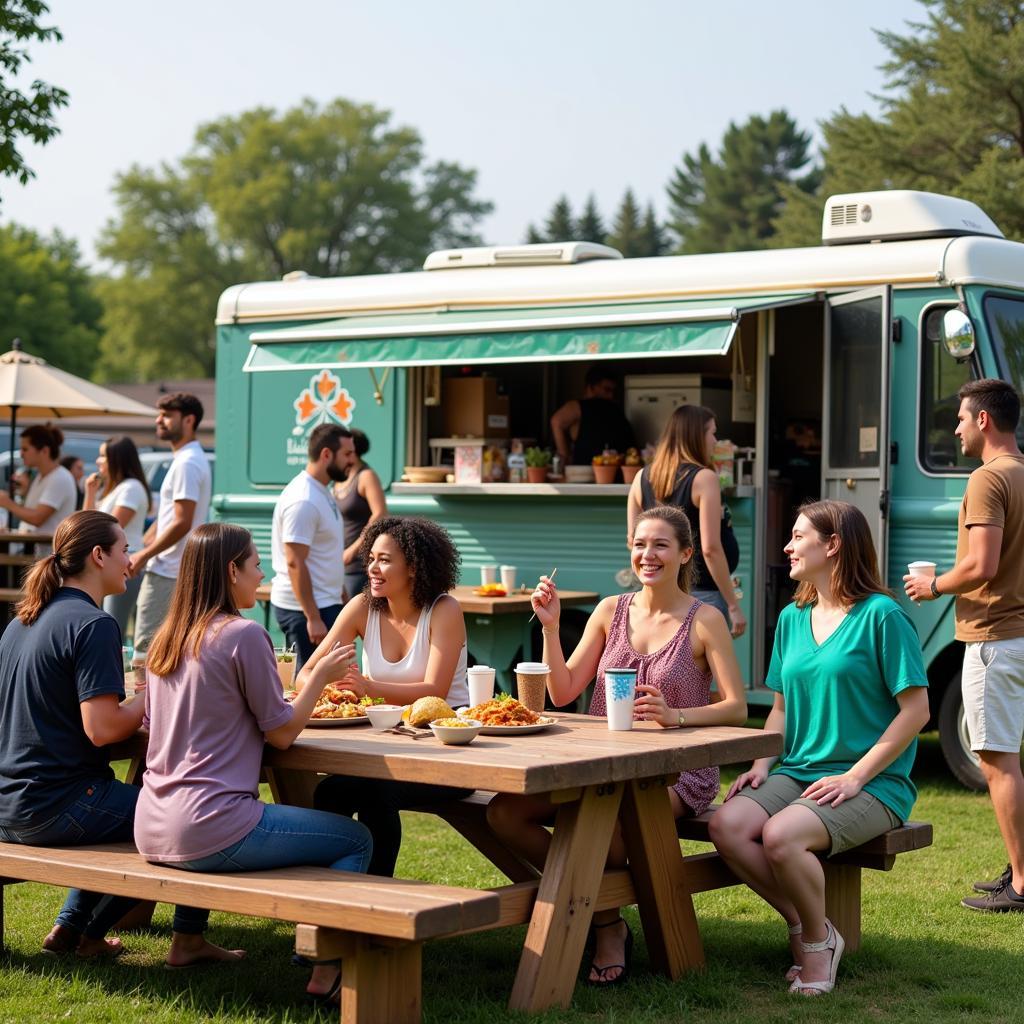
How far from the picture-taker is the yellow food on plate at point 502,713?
15.4 ft

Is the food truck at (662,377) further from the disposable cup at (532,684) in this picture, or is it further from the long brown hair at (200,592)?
the long brown hair at (200,592)

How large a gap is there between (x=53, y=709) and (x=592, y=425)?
5219 mm

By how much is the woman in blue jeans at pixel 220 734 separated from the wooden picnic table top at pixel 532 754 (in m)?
0.16

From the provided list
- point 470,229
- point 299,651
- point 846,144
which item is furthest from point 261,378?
point 470,229

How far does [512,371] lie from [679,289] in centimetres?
203

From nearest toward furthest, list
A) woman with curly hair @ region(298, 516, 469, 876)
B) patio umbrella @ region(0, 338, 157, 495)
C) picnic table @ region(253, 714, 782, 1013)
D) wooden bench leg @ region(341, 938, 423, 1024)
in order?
wooden bench leg @ region(341, 938, 423, 1024) → picnic table @ region(253, 714, 782, 1013) → woman with curly hair @ region(298, 516, 469, 876) → patio umbrella @ region(0, 338, 157, 495)

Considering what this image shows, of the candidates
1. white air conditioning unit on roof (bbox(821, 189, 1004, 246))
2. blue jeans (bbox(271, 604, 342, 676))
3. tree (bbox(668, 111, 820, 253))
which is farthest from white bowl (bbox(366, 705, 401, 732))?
tree (bbox(668, 111, 820, 253))

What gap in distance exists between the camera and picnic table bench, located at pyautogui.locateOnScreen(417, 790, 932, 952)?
4.67 m

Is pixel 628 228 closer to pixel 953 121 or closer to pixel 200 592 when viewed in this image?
pixel 953 121

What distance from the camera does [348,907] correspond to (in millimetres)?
3881

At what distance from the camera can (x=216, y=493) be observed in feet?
34.2

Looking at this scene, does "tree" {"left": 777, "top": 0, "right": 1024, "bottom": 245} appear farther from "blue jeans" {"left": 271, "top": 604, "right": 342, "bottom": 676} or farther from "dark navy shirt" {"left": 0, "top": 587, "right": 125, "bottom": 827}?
"dark navy shirt" {"left": 0, "top": 587, "right": 125, "bottom": 827}

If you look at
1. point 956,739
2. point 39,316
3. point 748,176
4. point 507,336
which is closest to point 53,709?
point 507,336

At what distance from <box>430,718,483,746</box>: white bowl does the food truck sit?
12.4 ft
